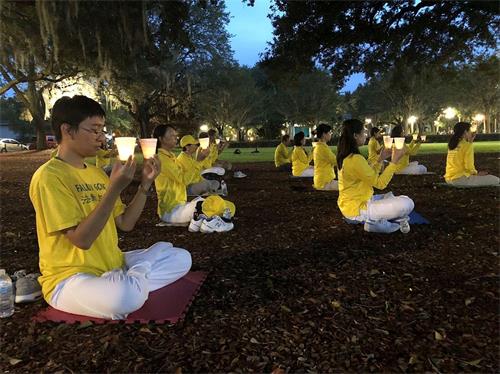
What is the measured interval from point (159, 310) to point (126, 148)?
1328mm

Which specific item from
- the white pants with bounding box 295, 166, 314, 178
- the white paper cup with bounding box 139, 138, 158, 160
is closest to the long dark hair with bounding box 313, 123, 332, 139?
the white pants with bounding box 295, 166, 314, 178

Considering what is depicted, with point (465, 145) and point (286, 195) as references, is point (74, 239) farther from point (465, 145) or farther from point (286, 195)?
point (465, 145)

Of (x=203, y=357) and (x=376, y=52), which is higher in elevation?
(x=376, y=52)

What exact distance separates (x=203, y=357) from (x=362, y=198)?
3.82 metres

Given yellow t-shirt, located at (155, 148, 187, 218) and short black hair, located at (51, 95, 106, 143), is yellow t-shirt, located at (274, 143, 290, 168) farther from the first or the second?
short black hair, located at (51, 95, 106, 143)

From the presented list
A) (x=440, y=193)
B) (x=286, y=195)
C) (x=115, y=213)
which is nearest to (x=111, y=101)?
(x=286, y=195)

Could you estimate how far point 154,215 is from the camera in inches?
297

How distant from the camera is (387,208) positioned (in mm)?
5539

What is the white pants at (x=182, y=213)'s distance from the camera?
6363 millimetres

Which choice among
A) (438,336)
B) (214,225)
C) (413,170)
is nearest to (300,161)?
(413,170)

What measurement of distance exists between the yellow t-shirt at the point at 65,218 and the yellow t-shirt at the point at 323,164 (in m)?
6.70

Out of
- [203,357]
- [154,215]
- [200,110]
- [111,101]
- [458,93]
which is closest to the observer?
[203,357]

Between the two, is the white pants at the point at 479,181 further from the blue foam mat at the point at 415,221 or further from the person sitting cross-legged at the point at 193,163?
the person sitting cross-legged at the point at 193,163

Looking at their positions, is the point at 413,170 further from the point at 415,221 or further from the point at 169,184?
the point at 169,184
